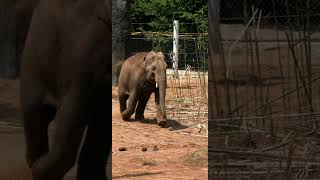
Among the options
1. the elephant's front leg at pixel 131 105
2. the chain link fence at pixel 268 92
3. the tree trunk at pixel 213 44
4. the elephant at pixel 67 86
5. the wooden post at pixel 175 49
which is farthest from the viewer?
the wooden post at pixel 175 49

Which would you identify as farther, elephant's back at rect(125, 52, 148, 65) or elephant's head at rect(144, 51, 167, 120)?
elephant's back at rect(125, 52, 148, 65)

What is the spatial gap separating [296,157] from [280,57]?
788mm

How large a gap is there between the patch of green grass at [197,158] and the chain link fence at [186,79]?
2554 millimetres

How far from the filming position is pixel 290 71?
4.96m

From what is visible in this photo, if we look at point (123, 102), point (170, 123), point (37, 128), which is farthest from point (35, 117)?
point (123, 102)

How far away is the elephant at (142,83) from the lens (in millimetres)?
13109

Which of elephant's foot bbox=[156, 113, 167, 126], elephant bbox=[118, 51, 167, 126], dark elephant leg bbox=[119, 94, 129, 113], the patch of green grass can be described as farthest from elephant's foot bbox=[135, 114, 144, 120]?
the patch of green grass

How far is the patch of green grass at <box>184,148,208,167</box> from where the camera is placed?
9547 mm

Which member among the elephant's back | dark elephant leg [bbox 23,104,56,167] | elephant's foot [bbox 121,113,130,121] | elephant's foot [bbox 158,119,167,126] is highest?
dark elephant leg [bbox 23,104,56,167]

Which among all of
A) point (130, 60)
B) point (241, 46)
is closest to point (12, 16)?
point (241, 46)

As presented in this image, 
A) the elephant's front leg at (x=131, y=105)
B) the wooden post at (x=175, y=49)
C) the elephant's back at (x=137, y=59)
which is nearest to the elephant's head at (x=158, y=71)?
the elephant's back at (x=137, y=59)

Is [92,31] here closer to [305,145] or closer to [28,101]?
[28,101]

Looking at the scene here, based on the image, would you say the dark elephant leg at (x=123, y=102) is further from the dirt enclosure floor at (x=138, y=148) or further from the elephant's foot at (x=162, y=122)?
the elephant's foot at (x=162, y=122)

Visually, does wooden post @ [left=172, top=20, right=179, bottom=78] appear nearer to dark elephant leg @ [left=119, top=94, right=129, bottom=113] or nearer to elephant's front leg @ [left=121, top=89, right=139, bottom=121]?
dark elephant leg @ [left=119, top=94, right=129, bottom=113]
